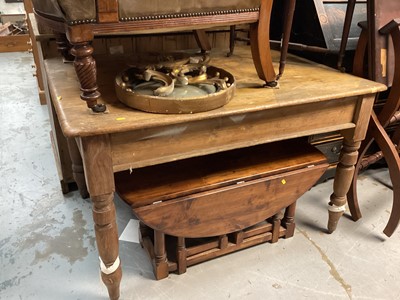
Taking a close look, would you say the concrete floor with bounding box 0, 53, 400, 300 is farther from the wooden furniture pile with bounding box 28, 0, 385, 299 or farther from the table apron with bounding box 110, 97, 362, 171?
the table apron with bounding box 110, 97, 362, 171

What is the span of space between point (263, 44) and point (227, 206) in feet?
1.82

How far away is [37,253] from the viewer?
4.70ft

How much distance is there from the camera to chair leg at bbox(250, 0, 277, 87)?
1.10 m

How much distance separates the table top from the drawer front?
0.98 ft

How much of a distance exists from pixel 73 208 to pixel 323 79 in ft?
4.12

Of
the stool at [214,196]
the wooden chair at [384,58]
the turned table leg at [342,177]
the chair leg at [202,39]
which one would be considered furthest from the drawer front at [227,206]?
the chair leg at [202,39]

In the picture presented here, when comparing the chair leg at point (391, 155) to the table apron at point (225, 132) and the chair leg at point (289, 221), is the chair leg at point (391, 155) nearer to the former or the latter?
the table apron at point (225, 132)

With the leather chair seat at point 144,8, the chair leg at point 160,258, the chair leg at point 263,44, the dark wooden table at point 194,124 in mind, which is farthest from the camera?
the chair leg at point 160,258

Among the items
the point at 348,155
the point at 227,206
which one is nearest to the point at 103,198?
the point at 227,206

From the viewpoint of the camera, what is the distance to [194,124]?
3.34ft

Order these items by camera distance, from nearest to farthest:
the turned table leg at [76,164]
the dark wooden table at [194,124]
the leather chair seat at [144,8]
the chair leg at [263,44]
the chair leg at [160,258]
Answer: the leather chair seat at [144,8]
the dark wooden table at [194,124]
the chair leg at [263,44]
the chair leg at [160,258]
the turned table leg at [76,164]

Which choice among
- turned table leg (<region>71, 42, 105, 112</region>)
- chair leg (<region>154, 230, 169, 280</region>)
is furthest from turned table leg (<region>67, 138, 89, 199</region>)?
turned table leg (<region>71, 42, 105, 112</region>)

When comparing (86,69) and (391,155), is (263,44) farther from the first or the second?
(391,155)

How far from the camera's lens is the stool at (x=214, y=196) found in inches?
45.2
